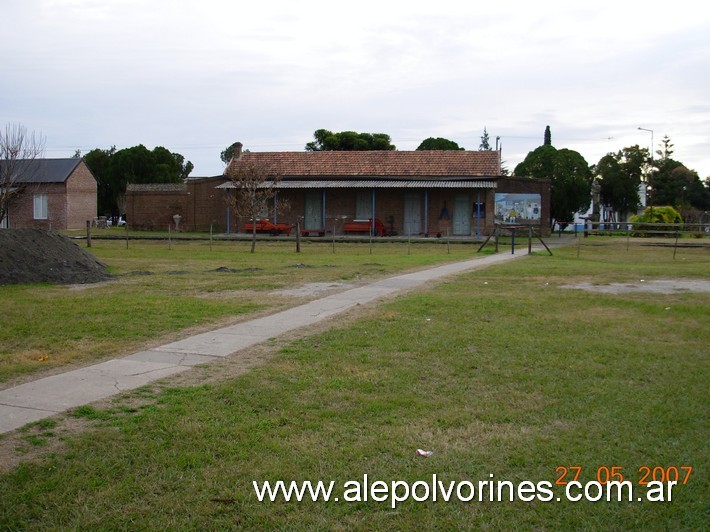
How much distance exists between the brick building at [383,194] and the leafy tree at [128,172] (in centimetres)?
2468

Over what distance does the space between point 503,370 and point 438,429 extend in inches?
86.6

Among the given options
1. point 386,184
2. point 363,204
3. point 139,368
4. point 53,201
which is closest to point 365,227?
point 363,204

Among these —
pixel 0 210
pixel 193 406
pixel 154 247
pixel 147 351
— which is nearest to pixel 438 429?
pixel 193 406

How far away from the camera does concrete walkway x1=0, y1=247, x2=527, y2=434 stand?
615 centimetres

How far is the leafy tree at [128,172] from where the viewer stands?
239ft

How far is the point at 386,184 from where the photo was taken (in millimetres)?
43156

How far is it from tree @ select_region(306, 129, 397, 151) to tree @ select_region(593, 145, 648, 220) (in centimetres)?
Answer: 2137

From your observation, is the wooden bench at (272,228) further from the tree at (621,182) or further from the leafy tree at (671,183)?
the leafy tree at (671,183)

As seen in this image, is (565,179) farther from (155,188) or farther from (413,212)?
(155,188)

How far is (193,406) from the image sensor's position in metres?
6.12

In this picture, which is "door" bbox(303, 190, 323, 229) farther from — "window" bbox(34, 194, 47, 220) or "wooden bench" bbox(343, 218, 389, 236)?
"window" bbox(34, 194, 47, 220)
